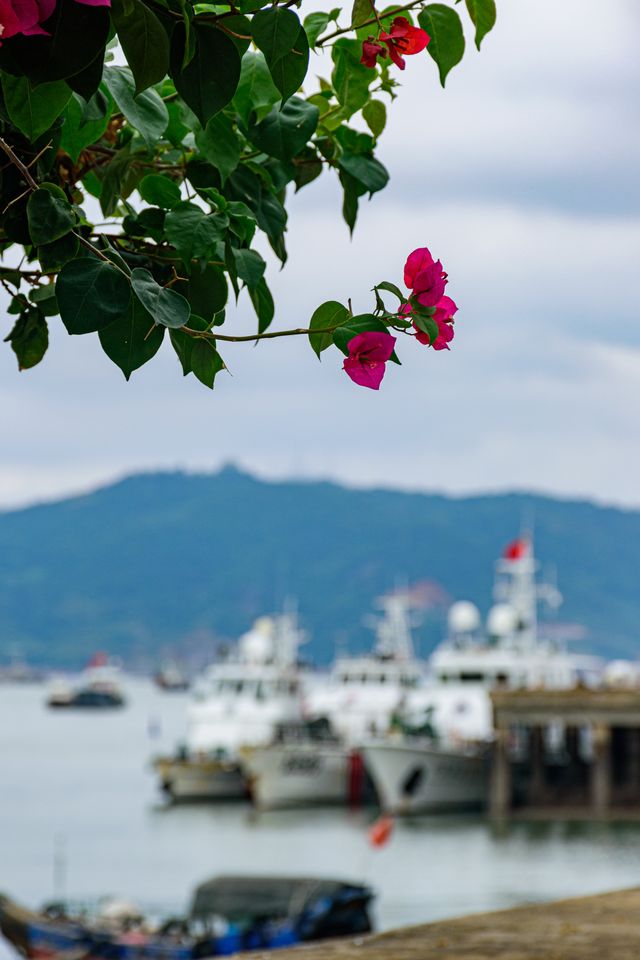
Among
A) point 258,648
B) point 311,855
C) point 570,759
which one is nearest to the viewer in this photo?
point 311,855

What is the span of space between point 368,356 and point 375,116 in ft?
→ 3.98

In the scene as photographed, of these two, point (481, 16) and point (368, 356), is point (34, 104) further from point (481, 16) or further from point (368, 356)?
point (481, 16)

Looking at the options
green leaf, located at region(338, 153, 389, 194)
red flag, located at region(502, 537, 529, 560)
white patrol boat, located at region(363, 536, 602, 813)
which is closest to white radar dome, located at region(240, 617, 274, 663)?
white patrol boat, located at region(363, 536, 602, 813)

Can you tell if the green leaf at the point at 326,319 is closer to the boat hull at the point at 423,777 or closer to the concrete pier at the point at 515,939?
the concrete pier at the point at 515,939

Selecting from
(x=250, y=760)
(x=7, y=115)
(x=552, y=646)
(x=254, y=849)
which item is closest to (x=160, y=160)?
(x=7, y=115)

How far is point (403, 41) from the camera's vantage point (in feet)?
10.6

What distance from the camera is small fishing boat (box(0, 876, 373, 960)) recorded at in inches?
782

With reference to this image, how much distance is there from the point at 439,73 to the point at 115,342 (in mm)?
880

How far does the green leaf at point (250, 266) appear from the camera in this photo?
335 cm

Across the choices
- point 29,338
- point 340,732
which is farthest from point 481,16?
point 340,732

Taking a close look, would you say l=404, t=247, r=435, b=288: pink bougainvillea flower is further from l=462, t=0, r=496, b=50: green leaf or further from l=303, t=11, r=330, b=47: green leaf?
l=303, t=11, r=330, b=47: green leaf

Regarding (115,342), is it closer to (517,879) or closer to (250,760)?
(517,879)

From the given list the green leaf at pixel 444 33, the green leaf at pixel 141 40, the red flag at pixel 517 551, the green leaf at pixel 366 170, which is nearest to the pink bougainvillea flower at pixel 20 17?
the green leaf at pixel 141 40

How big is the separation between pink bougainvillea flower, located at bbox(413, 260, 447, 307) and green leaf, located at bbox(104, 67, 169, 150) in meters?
0.59
